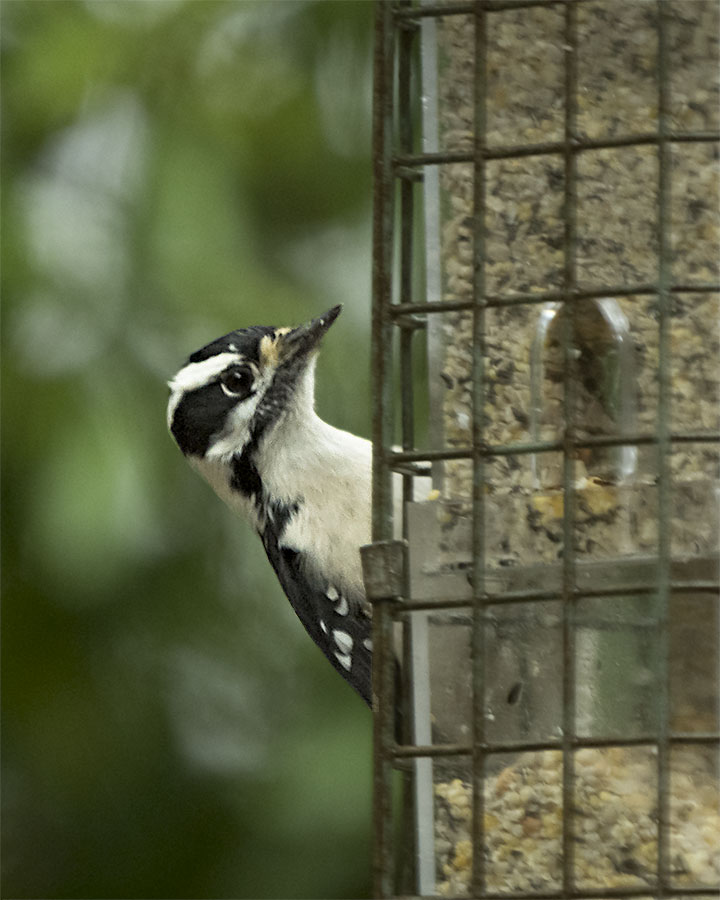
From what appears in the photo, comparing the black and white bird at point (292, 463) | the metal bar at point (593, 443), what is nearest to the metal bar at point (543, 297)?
the metal bar at point (593, 443)

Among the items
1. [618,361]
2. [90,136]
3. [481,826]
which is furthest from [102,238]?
[481,826]

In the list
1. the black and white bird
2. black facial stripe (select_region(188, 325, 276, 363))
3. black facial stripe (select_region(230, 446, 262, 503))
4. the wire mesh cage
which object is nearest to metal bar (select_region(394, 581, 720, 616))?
the wire mesh cage

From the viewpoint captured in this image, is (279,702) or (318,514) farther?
(279,702)

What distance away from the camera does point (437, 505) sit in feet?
11.5

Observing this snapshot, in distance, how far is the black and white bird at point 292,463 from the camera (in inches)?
190

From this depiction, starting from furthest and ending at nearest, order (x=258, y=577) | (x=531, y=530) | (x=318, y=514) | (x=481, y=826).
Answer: (x=258, y=577) < (x=318, y=514) < (x=531, y=530) < (x=481, y=826)

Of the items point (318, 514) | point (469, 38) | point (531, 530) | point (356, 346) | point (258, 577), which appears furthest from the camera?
point (258, 577)

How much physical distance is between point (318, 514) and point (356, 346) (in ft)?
2.34

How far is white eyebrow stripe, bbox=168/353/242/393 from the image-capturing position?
4.86m

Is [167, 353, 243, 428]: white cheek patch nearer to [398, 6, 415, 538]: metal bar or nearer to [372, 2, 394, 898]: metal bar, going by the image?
[398, 6, 415, 538]: metal bar

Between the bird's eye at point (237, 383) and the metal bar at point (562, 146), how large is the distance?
5.16 feet

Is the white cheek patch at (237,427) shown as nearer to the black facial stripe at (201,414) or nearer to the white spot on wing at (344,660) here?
the black facial stripe at (201,414)

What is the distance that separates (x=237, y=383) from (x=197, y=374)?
0.46ft

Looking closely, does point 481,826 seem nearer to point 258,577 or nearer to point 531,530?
point 531,530
